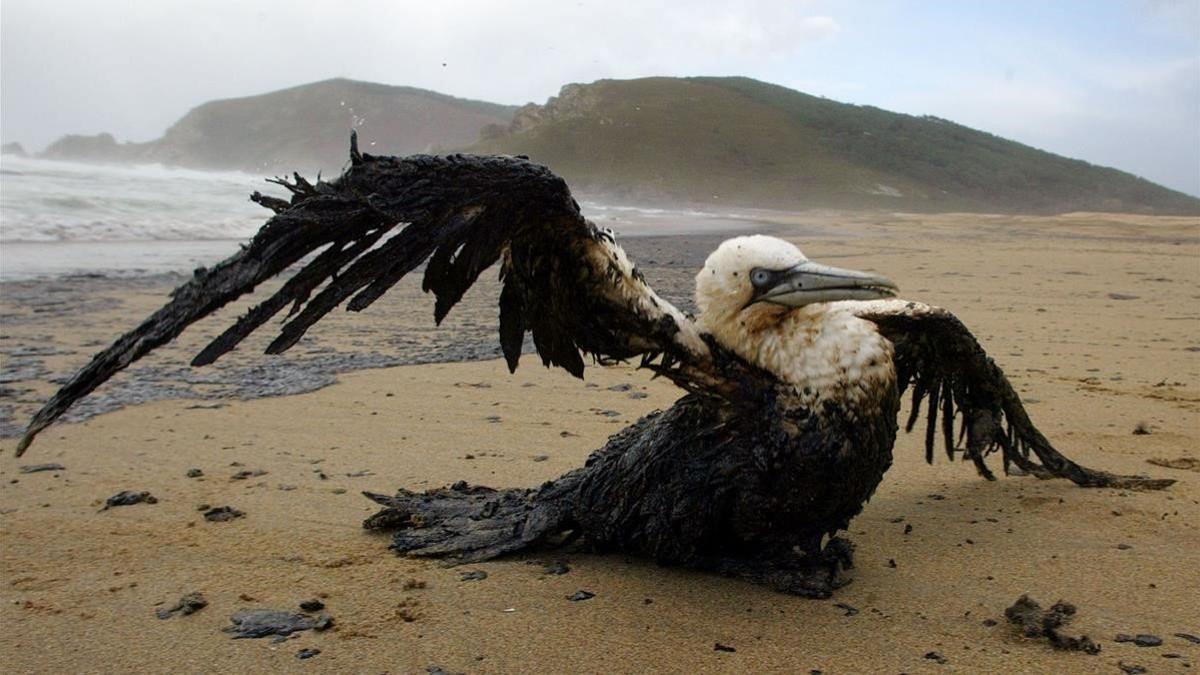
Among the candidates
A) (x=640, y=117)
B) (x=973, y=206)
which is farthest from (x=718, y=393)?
(x=640, y=117)

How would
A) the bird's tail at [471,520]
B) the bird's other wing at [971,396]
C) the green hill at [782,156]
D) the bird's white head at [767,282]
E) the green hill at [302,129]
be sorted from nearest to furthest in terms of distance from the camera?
1. the bird's white head at [767,282]
2. the bird's tail at [471,520]
3. the bird's other wing at [971,396]
4. the green hill at [782,156]
5. the green hill at [302,129]

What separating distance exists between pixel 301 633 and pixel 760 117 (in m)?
76.5

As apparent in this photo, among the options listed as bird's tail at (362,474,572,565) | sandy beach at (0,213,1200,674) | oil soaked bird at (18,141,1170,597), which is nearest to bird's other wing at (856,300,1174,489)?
sandy beach at (0,213,1200,674)

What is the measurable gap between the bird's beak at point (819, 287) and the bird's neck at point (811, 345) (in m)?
0.06

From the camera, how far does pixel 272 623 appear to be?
354cm

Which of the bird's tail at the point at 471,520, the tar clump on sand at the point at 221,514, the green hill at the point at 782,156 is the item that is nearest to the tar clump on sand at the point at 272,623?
the bird's tail at the point at 471,520

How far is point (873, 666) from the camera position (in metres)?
3.20

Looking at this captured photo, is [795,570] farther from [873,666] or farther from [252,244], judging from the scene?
[252,244]

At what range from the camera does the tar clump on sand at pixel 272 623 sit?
3.47m

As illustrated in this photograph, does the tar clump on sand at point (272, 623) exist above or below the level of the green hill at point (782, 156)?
A: below

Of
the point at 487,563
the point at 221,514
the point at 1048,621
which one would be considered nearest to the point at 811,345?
the point at 1048,621

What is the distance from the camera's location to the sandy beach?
335cm

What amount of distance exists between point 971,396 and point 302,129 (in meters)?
116

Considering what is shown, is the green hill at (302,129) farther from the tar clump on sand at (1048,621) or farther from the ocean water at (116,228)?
the tar clump on sand at (1048,621)
